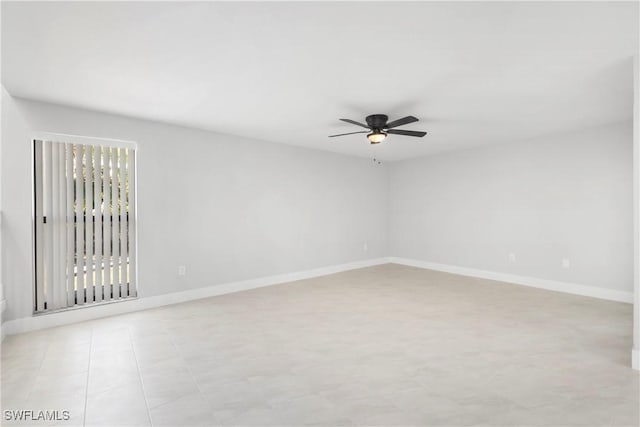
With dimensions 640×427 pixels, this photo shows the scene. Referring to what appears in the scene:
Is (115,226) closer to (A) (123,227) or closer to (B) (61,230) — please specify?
(A) (123,227)

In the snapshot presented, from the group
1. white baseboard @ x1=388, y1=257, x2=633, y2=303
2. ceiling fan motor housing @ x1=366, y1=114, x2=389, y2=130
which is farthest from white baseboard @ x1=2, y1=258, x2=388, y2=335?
ceiling fan motor housing @ x1=366, y1=114, x2=389, y2=130

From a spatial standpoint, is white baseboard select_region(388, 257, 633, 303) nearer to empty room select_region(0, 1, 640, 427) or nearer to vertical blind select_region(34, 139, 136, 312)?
empty room select_region(0, 1, 640, 427)

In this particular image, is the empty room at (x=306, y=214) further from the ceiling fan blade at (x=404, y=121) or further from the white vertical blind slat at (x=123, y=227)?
the ceiling fan blade at (x=404, y=121)

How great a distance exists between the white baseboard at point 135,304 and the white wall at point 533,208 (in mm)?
2835

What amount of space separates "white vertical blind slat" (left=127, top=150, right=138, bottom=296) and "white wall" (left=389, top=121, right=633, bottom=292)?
545 cm

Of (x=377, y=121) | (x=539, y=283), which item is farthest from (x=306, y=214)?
(x=539, y=283)

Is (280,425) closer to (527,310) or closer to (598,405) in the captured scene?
(598,405)

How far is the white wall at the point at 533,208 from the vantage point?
4664 millimetres

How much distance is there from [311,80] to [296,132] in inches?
79.7

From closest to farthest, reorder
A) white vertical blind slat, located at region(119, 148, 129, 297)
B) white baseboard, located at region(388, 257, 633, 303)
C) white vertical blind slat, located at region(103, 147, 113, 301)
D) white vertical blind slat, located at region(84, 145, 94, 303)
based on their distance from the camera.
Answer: white vertical blind slat, located at region(84, 145, 94, 303) < white vertical blind slat, located at region(103, 147, 113, 301) < white vertical blind slat, located at region(119, 148, 129, 297) < white baseboard, located at region(388, 257, 633, 303)

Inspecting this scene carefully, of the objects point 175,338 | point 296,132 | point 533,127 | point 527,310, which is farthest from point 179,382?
point 533,127

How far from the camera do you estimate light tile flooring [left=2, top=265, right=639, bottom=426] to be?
80.0 inches

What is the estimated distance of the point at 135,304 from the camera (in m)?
4.19

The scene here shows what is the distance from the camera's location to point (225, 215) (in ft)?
16.7
